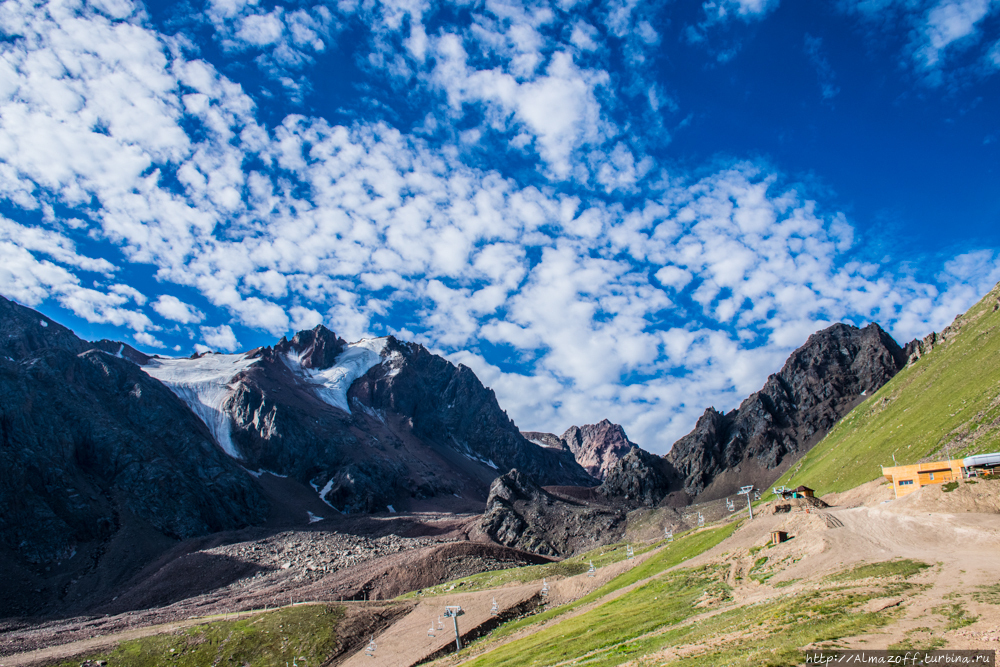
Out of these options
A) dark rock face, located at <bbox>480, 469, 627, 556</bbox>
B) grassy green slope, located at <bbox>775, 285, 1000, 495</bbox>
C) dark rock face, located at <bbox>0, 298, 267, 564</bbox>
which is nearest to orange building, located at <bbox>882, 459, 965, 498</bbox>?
grassy green slope, located at <bbox>775, 285, 1000, 495</bbox>

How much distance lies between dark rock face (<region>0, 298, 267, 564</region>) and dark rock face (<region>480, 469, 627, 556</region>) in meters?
88.8

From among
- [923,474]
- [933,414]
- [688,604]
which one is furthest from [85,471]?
[933,414]

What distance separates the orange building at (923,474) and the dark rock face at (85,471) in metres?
171

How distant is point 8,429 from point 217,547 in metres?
69.1

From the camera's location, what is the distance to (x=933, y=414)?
3351 inches

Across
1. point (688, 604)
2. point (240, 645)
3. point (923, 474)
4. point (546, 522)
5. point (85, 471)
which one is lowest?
point (546, 522)

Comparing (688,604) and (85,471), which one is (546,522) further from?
(85,471)

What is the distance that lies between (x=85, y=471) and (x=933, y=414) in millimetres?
212072

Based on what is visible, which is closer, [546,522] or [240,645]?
[240,645]

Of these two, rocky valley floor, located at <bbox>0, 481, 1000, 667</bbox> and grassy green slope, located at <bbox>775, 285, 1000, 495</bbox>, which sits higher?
grassy green slope, located at <bbox>775, 285, 1000, 495</bbox>

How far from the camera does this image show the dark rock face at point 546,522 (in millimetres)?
155375

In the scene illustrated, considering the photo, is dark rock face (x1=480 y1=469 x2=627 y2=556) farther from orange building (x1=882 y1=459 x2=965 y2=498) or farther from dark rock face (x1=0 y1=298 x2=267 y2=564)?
orange building (x1=882 y1=459 x2=965 y2=498)

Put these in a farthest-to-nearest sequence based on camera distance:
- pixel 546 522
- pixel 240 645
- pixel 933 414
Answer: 1. pixel 546 522
2. pixel 933 414
3. pixel 240 645

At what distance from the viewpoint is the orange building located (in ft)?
202
